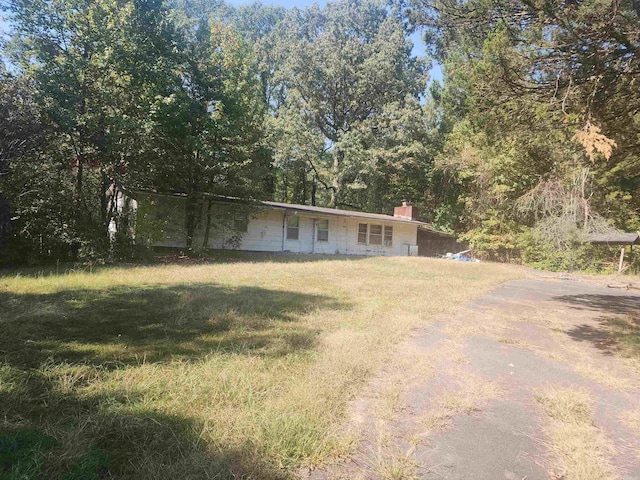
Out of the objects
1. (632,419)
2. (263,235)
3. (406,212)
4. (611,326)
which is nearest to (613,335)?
(611,326)

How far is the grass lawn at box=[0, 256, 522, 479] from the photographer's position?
→ 83.7 inches

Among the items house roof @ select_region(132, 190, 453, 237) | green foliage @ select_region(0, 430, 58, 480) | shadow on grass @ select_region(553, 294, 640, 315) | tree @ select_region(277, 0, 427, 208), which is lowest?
shadow on grass @ select_region(553, 294, 640, 315)

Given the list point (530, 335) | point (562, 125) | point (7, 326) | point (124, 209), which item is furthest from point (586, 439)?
point (124, 209)

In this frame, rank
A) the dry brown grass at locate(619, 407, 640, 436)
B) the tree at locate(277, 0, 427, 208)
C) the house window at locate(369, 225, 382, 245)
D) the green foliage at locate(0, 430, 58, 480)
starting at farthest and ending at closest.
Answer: the tree at locate(277, 0, 427, 208), the house window at locate(369, 225, 382, 245), the dry brown grass at locate(619, 407, 640, 436), the green foliage at locate(0, 430, 58, 480)

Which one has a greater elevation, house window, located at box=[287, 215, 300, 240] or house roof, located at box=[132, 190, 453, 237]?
house roof, located at box=[132, 190, 453, 237]

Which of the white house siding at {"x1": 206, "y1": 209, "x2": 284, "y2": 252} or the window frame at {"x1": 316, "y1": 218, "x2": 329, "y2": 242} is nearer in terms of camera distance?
the white house siding at {"x1": 206, "y1": 209, "x2": 284, "y2": 252}

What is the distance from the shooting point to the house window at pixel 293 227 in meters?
20.1

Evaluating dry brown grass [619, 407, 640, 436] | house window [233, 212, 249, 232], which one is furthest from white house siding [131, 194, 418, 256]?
dry brown grass [619, 407, 640, 436]

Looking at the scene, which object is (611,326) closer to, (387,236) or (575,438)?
(575,438)

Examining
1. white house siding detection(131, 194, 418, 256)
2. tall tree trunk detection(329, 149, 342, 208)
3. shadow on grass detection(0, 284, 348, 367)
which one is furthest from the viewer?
tall tree trunk detection(329, 149, 342, 208)

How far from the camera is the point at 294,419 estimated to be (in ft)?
8.41

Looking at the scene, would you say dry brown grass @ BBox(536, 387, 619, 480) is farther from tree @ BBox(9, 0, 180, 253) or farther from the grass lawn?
tree @ BBox(9, 0, 180, 253)

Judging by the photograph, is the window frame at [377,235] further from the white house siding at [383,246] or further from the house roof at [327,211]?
the house roof at [327,211]

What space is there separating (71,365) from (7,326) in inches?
73.2
